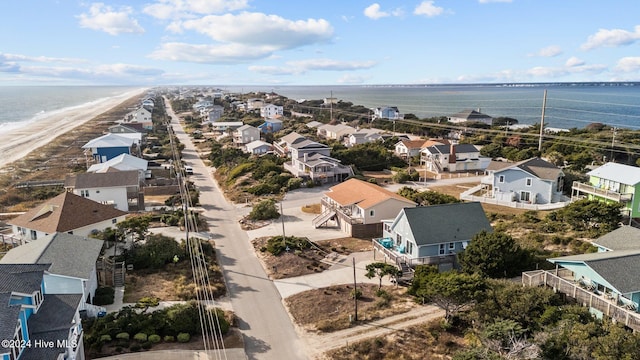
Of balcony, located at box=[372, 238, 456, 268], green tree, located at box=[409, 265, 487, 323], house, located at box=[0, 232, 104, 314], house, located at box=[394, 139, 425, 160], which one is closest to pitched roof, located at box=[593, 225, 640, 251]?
balcony, located at box=[372, 238, 456, 268]

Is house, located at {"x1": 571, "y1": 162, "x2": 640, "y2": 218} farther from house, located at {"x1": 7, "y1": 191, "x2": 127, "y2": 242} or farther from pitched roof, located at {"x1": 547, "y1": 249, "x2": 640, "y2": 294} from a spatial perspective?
house, located at {"x1": 7, "y1": 191, "x2": 127, "y2": 242}

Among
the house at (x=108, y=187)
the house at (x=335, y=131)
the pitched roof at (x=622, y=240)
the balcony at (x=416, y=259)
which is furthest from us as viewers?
the house at (x=335, y=131)

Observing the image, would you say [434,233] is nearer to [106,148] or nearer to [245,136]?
[106,148]

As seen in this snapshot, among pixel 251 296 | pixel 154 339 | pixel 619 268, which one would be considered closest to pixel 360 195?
pixel 251 296

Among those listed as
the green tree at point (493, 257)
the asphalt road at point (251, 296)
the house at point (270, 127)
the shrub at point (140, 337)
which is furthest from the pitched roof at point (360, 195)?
the house at point (270, 127)

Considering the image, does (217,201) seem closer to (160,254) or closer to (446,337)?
(160,254)

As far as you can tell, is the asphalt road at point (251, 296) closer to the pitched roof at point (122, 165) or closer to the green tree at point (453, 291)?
the green tree at point (453, 291)
